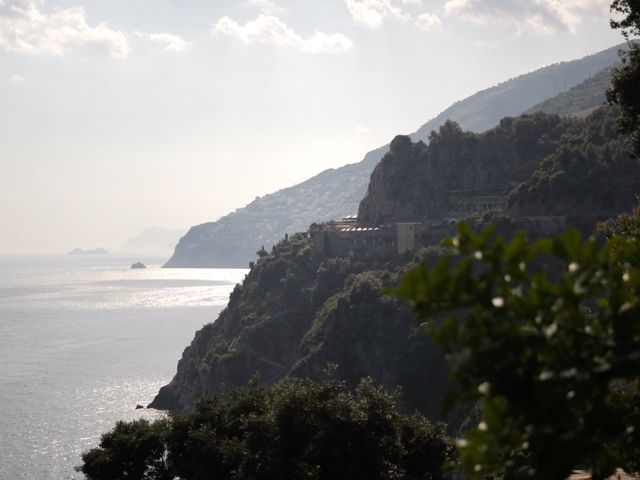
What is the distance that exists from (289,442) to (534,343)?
2215 centimetres

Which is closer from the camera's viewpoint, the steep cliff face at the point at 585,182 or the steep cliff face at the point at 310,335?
the steep cliff face at the point at 310,335

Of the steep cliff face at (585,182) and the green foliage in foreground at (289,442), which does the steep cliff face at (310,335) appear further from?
the green foliage in foreground at (289,442)

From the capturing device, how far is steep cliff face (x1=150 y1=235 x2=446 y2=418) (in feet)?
239

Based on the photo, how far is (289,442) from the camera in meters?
25.2

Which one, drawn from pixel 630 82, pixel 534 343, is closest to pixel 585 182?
pixel 630 82

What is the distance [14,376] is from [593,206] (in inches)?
3472

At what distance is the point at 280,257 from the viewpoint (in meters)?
107

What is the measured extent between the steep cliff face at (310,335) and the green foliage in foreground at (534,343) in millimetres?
58559

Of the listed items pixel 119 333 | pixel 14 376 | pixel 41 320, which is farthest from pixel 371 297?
pixel 41 320

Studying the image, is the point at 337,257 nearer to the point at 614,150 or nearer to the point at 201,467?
the point at 614,150

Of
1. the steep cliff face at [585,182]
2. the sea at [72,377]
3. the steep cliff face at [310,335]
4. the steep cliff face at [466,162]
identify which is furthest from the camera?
the steep cliff face at [466,162]

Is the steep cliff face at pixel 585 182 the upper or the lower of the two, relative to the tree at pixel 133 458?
upper

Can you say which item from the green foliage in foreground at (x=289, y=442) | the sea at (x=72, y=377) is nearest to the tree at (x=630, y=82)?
the green foliage in foreground at (x=289, y=442)

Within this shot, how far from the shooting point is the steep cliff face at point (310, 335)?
7294cm
